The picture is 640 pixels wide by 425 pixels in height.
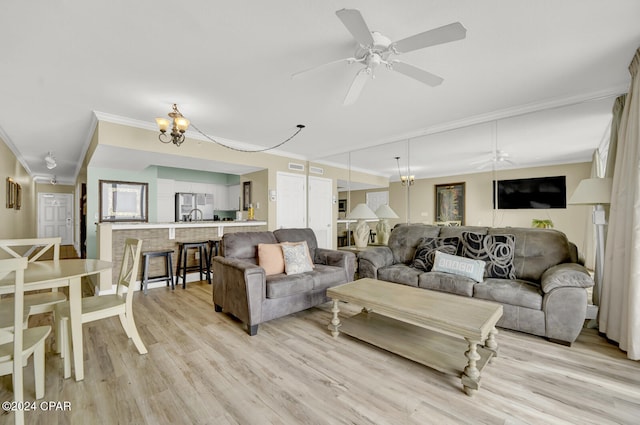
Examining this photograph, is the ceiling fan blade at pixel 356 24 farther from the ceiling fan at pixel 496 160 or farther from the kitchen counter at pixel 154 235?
the kitchen counter at pixel 154 235

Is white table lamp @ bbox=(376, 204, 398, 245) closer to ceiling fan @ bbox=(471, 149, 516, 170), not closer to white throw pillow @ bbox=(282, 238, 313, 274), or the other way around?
ceiling fan @ bbox=(471, 149, 516, 170)

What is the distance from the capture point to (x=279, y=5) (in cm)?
171

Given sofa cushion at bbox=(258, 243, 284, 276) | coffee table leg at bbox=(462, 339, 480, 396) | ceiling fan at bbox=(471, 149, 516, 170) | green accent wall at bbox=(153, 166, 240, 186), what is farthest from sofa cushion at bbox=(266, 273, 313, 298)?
green accent wall at bbox=(153, 166, 240, 186)

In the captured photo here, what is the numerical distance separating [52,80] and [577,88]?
542 cm

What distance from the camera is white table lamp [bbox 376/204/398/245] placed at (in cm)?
451

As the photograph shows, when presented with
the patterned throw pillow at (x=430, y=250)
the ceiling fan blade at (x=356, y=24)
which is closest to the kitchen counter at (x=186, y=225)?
the patterned throw pillow at (x=430, y=250)

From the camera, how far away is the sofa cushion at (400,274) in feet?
10.6

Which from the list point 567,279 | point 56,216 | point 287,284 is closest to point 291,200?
point 287,284

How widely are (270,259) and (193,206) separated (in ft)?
17.2

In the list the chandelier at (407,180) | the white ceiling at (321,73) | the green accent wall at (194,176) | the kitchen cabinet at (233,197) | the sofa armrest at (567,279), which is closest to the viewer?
the white ceiling at (321,73)

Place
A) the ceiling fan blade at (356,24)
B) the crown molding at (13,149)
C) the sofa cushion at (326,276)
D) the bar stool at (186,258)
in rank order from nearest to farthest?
the ceiling fan blade at (356,24)
the sofa cushion at (326,276)
the bar stool at (186,258)
the crown molding at (13,149)

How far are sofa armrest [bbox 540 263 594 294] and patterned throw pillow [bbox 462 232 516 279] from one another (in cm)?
47

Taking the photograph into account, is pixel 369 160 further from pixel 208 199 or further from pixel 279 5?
pixel 208 199

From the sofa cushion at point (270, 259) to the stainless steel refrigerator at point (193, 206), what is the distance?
15.7 ft
